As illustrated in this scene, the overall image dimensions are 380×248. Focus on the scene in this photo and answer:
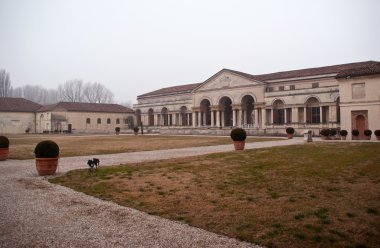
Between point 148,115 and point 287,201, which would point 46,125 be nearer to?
point 148,115

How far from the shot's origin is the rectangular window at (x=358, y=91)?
30.8 metres

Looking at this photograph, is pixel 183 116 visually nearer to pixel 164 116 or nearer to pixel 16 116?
pixel 164 116

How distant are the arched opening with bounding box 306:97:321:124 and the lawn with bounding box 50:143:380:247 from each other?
31.0m

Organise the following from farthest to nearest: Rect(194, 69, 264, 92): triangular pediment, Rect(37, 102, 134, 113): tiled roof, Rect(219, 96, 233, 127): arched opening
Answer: Rect(37, 102, 134, 113): tiled roof, Rect(219, 96, 233, 127): arched opening, Rect(194, 69, 264, 92): triangular pediment

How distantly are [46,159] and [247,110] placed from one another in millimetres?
45276

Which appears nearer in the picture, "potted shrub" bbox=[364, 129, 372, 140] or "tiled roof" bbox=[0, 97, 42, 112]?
"potted shrub" bbox=[364, 129, 372, 140]

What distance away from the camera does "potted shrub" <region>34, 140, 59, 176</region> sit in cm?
1217

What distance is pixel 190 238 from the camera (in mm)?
5328

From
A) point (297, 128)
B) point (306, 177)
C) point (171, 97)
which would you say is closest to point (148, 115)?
point (171, 97)

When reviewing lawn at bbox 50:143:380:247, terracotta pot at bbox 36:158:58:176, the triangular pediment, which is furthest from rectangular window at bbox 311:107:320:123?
terracotta pot at bbox 36:158:58:176

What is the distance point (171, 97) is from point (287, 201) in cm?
5785

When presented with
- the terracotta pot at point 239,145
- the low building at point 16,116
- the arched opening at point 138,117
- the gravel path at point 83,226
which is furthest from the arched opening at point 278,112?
the low building at point 16,116

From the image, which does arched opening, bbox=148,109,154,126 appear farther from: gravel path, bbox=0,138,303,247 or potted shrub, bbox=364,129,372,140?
gravel path, bbox=0,138,303,247

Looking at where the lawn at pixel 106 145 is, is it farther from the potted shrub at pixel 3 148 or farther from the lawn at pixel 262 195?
the lawn at pixel 262 195
